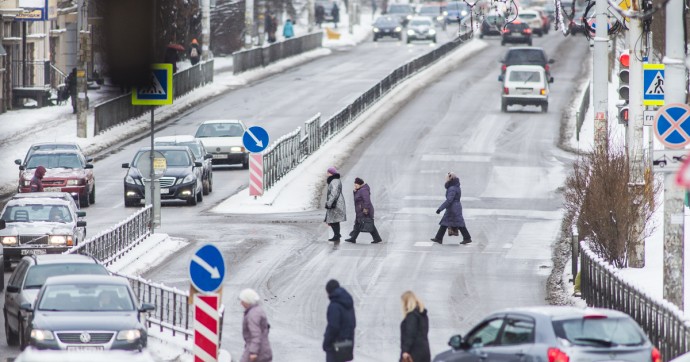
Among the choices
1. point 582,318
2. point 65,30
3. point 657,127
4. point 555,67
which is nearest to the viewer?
point 582,318

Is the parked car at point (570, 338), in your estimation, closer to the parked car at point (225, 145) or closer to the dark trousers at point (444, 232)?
the dark trousers at point (444, 232)

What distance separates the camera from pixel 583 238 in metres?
26.7

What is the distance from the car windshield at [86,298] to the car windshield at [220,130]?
28.9 metres

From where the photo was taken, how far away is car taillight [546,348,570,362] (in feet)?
45.4

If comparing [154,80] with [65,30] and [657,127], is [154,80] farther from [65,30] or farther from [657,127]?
[65,30]

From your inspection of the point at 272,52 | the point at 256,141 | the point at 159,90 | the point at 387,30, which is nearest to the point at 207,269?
the point at 159,90

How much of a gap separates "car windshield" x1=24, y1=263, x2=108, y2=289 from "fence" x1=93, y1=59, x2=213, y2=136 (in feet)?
108

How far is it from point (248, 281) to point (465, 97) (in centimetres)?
4129

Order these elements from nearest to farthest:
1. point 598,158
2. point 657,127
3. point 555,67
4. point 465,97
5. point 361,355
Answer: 1. point 657,127
2. point 361,355
3. point 598,158
4. point 465,97
5. point 555,67

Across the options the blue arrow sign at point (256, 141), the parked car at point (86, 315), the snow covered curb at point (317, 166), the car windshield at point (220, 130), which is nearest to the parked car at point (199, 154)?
the snow covered curb at point (317, 166)

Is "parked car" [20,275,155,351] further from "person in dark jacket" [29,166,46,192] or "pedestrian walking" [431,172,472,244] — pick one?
"person in dark jacket" [29,166,46,192]

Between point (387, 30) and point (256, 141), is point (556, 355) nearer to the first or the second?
point (256, 141)

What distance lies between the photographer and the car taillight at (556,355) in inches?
545

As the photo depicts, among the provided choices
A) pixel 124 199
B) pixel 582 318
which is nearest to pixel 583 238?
pixel 582 318
